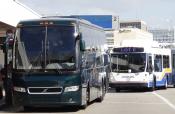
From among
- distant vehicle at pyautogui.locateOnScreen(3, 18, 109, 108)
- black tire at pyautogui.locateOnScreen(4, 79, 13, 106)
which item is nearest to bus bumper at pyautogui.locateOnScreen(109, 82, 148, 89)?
black tire at pyautogui.locateOnScreen(4, 79, 13, 106)

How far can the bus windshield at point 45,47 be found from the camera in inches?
714

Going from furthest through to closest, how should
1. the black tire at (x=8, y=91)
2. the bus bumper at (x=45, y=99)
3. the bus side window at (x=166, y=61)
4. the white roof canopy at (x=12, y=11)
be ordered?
the bus side window at (x=166, y=61) < the white roof canopy at (x=12, y=11) < the black tire at (x=8, y=91) < the bus bumper at (x=45, y=99)

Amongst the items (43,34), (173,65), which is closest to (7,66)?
(43,34)

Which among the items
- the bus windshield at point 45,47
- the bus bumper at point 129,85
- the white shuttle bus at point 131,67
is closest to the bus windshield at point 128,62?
the white shuttle bus at point 131,67

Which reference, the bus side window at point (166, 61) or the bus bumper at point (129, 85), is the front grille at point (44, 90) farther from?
the bus side window at point (166, 61)

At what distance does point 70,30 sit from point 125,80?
15487 mm

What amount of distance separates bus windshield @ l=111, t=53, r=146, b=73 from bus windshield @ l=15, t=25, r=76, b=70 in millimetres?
15260

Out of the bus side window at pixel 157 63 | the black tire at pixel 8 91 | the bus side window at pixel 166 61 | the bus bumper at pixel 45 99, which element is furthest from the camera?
the bus side window at pixel 166 61

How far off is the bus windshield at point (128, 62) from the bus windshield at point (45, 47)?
50.1 ft

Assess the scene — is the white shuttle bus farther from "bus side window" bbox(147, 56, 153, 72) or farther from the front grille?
the front grille

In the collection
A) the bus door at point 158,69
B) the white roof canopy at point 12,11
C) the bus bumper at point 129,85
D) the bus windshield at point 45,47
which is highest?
the white roof canopy at point 12,11

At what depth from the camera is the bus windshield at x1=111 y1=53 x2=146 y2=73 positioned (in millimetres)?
33469

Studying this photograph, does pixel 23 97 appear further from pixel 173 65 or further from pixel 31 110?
pixel 173 65

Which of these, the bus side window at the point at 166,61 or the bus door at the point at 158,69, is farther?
the bus side window at the point at 166,61
